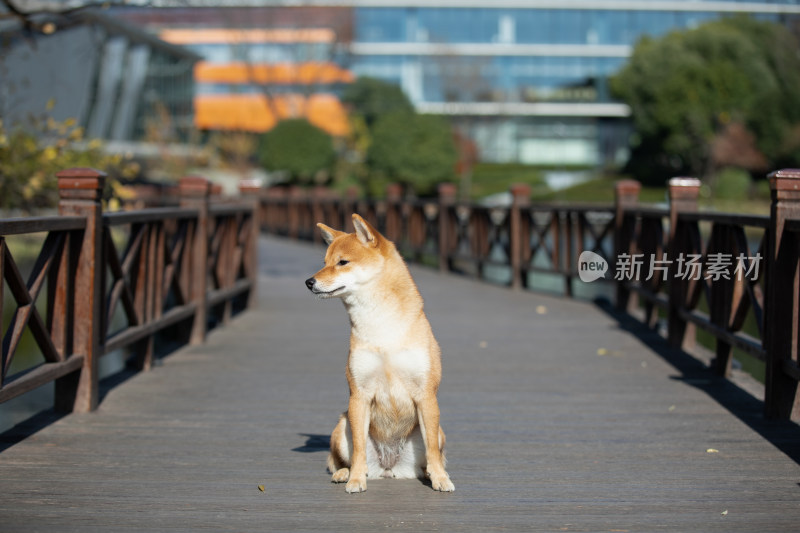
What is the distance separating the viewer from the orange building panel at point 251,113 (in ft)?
218

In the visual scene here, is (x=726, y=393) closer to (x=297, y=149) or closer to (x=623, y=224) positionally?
(x=623, y=224)

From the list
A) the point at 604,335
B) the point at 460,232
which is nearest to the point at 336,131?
the point at 460,232

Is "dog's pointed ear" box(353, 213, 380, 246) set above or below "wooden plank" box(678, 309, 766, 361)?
above

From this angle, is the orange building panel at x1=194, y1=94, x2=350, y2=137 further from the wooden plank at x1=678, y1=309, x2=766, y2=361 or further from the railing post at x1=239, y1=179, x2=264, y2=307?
the wooden plank at x1=678, y1=309, x2=766, y2=361

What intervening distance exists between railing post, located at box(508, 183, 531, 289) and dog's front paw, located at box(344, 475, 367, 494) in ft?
32.5

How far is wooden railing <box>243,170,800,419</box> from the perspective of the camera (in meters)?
5.89

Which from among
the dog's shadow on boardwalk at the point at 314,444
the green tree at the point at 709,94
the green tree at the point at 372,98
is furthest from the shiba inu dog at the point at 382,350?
the green tree at the point at 372,98

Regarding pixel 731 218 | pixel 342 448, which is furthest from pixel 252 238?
pixel 342 448

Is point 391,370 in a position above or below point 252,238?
above

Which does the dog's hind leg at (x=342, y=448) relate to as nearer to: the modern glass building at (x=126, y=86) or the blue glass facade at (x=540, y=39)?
the modern glass building at (x=126, y=86)

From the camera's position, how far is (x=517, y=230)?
14203 millimetres

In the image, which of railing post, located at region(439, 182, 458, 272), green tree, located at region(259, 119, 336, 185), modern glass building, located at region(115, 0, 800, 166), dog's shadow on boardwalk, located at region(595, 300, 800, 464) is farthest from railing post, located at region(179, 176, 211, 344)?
modern glass building, located at region(115, 0, 800, 166)

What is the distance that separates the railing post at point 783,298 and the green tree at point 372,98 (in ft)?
182

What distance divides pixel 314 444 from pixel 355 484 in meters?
1.02
